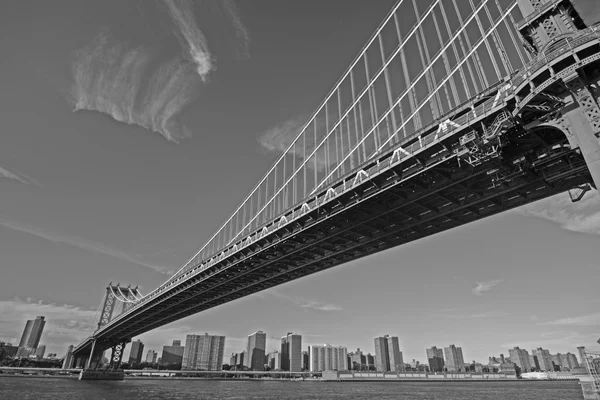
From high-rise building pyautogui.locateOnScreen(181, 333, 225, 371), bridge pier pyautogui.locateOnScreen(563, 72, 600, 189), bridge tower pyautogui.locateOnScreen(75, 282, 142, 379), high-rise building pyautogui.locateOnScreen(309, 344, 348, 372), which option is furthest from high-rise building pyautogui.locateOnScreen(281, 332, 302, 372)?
bridge pier pyautogui.locateOnScreen(563, 72, 600, 189)

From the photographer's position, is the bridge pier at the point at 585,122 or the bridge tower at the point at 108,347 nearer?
the bridge pier at the point at 585,122

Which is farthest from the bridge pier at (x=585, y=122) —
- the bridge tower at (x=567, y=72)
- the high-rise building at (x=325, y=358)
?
the high-rise building at (x=325, y=358)

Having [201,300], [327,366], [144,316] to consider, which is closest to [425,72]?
[201,300]

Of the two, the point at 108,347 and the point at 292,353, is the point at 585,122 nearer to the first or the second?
the point at 108,347

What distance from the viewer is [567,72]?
1111 centimetres

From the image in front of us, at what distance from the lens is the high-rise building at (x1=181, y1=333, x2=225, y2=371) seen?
182 meters

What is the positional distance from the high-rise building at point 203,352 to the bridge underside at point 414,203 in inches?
6644

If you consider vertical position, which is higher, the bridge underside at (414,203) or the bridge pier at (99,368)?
the bridge underside at (414,203)

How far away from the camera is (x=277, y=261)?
32.3m

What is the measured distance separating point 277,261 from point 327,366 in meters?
173

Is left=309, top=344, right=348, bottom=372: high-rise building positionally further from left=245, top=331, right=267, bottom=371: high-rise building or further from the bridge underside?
the bridge underside

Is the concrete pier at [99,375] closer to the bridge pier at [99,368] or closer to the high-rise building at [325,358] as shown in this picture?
the bridge pier at [99,368]

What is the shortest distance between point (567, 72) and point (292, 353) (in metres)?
188

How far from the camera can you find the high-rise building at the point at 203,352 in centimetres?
18200
